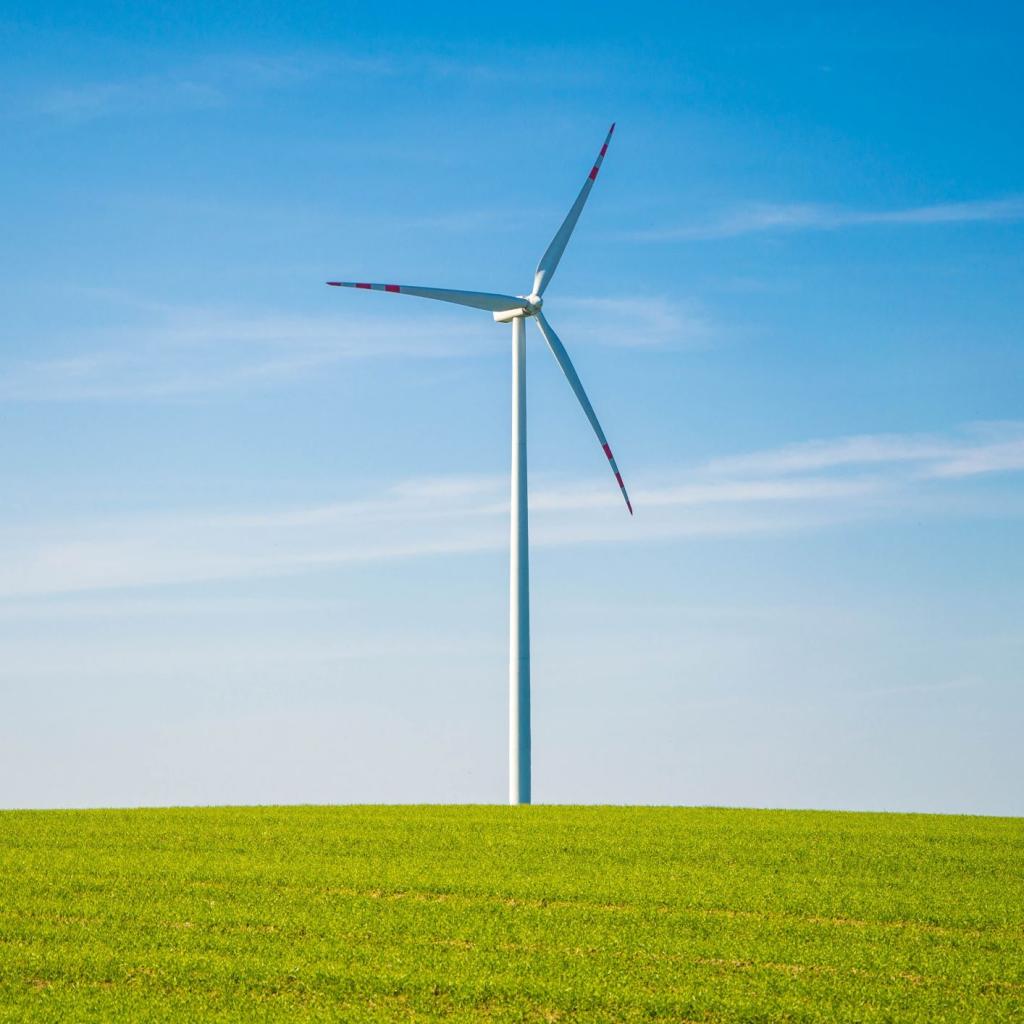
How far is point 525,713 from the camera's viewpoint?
34312mm

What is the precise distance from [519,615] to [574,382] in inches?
339

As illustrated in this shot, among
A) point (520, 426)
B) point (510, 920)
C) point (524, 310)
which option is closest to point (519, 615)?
point (520, 426)

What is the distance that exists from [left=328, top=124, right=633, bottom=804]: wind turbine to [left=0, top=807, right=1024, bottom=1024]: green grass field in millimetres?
4379

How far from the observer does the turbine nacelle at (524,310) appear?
39.8 metres

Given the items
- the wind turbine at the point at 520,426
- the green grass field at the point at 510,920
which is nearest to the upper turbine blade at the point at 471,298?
the wind turbine at the point at 520,426

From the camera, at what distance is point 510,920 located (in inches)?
796

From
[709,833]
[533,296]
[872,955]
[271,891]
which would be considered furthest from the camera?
[533,296]

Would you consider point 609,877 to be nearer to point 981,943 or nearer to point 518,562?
point 981,943

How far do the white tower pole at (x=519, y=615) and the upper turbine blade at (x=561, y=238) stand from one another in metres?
4.15

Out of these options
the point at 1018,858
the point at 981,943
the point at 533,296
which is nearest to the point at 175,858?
the point at 981,943

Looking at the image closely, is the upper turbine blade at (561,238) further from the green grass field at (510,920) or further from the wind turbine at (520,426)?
the green grass field at (510,920)

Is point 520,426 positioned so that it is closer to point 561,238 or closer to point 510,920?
point 561,238

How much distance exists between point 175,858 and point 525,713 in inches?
444

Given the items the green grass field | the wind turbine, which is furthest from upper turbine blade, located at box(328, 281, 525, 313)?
the green grass field
